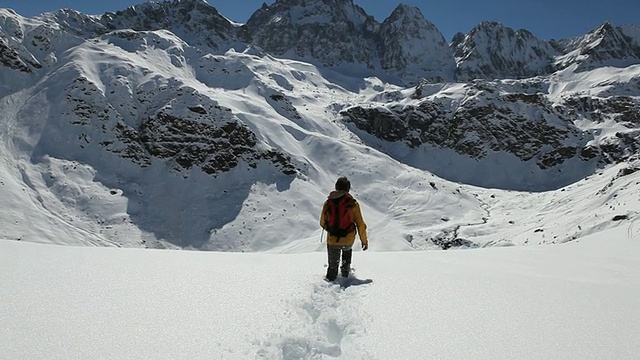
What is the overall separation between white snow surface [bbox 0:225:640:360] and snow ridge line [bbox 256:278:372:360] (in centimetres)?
1

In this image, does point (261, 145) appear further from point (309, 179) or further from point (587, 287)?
point (587, 287)

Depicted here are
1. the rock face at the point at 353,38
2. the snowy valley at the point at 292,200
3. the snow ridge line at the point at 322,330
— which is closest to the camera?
the snow ridge line at the point at 322,330

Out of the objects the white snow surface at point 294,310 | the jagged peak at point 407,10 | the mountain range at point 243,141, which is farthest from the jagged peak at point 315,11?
the white snow surface at point 294,310

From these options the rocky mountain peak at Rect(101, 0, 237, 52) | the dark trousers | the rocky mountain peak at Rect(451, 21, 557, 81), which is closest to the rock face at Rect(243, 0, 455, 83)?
the rocky mountain peak at Rect(451, 21, 557, 81)

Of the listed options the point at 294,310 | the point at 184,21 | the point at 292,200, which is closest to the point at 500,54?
the point at 184,21

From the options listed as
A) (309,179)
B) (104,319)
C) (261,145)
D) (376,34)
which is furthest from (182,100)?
(376,34)

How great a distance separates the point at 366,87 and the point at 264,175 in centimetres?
7866

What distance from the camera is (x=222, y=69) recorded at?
85875 mm

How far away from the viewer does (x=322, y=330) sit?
3.81m

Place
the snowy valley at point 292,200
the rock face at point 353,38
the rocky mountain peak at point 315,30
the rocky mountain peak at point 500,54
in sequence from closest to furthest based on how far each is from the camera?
1. the snowy valley at point 292,200
2. the rock face at point 353,38
3. the rocky mountain peak at point 315,30
4. the rocky mountain peak at point 500,54

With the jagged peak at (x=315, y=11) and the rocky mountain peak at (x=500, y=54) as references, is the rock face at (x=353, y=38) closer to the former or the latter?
the jagged peak at (x=315, y=11)

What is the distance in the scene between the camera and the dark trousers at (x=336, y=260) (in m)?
6.39

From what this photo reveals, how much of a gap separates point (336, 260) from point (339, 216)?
961mm

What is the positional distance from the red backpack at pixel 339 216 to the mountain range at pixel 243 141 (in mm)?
20681
